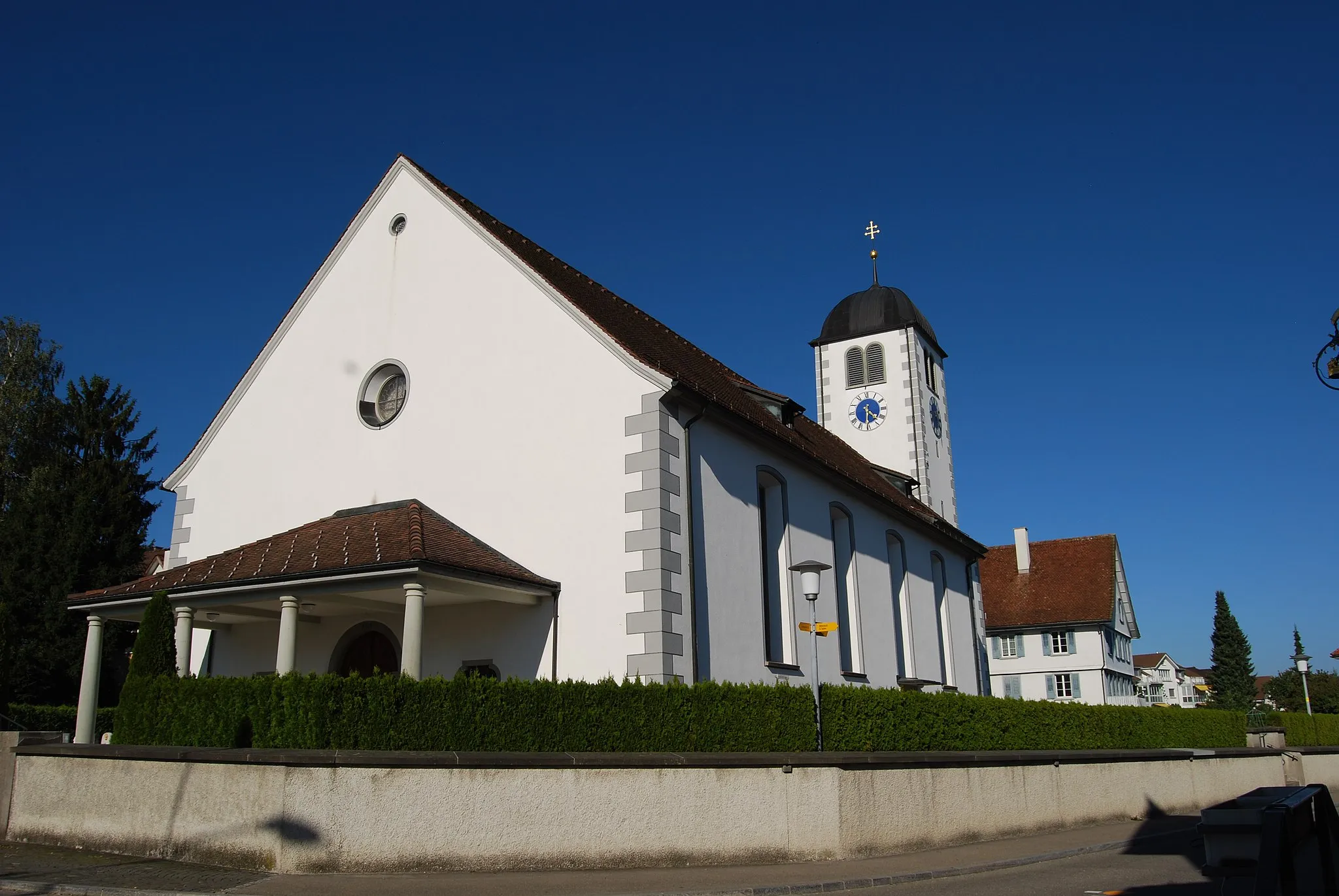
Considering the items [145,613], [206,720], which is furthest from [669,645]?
[145,613]

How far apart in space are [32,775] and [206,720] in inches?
97.6

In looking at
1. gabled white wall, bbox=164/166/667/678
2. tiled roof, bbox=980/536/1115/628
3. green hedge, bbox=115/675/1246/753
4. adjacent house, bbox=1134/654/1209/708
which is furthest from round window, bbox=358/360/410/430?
adjacent house, bbox=1134/654/1209/708

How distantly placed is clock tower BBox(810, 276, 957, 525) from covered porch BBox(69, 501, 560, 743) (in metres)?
20.6

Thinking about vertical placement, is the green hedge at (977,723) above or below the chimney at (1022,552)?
below

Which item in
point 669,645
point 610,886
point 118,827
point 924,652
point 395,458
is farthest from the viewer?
point 924,652

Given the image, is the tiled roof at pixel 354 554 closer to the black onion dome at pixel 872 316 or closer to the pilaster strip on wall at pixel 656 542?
the pilaster strip on wall at pixel 656 542

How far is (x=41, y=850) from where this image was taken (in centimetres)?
1137

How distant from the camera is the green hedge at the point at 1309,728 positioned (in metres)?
33.5

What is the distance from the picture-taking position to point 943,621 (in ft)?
91.2

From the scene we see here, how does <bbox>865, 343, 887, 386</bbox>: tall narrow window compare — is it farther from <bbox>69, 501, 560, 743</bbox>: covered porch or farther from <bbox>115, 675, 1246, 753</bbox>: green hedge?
<bbox>69, 501, 560, 743</bbox>: covered porch

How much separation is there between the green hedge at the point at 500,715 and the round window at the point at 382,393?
20.7 feet

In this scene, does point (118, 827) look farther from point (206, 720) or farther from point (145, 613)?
point (145, 613)

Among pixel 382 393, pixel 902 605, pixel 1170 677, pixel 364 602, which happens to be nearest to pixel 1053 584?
pixel 902 605

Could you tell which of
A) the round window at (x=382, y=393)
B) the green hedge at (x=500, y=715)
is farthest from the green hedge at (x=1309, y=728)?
the round window at (x=382, y=393)
